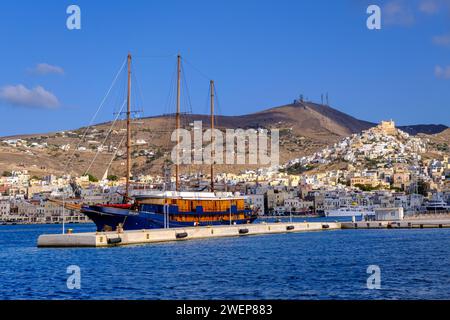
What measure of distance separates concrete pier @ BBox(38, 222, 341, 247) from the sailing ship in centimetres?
430

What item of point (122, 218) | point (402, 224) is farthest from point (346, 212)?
point (122, 218)

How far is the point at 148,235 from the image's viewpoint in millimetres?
50469

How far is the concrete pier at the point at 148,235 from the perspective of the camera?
45.4 metres

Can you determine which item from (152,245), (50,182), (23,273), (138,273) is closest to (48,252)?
(152,245)

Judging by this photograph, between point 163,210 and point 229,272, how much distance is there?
3195cm

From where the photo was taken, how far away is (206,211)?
6869 cm

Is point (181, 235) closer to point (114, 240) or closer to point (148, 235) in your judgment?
point (148, 235)

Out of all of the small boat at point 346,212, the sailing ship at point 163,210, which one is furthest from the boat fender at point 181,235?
the small boat at point 346,212

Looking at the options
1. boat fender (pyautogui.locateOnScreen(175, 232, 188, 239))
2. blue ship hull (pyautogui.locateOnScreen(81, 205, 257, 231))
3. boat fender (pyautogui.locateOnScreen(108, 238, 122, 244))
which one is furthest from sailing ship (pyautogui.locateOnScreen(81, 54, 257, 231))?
boat fender (pyautogui.locateOnScreen(108, 238, 122, 244))

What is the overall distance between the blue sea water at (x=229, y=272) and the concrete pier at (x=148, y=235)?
1511 mm

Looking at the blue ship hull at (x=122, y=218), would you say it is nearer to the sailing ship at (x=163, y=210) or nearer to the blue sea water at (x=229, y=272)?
the sailing ship at (x=163, y=210)

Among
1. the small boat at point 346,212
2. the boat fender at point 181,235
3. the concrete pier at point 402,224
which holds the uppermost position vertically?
the small boat at point 346,212
